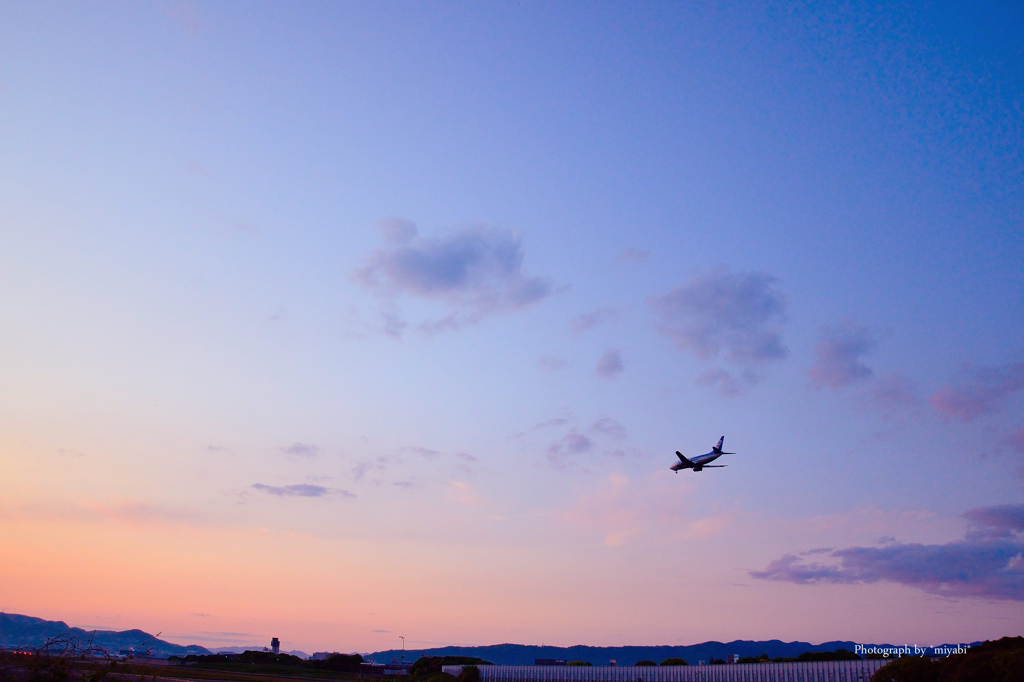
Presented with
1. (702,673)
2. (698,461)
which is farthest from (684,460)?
(702,673)

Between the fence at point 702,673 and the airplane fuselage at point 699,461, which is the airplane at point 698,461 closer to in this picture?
the airplane fuselage at point 699,461

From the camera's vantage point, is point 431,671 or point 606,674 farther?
point 431,671

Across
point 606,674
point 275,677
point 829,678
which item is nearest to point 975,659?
point 829,678

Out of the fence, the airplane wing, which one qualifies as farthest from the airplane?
the fence

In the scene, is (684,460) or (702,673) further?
(702,673)

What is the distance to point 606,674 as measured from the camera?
136625mm

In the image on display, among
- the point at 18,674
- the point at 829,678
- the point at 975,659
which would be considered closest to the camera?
the point at 18,674

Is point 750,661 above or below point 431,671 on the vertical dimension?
above

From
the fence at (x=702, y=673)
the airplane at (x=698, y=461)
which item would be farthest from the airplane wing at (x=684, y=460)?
the fence at (x=702, y=673)

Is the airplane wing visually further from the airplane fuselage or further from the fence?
the fence

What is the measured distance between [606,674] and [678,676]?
18.5 metres

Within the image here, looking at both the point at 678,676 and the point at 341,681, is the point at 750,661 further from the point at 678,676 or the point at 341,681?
the point at 341,681

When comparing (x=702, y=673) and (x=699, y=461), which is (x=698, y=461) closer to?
(x=699, y=461)

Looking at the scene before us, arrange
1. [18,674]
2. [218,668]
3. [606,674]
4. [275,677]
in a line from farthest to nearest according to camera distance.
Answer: [218,668], [275,677], [606,674], [18,674]
